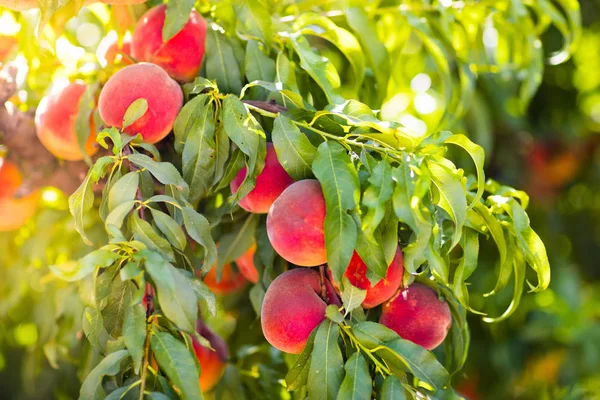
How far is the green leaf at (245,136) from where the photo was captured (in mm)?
901

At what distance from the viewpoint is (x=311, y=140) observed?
95cm

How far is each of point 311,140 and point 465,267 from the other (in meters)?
0.25

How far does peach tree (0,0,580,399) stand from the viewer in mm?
816

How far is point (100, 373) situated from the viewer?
2.62 ft

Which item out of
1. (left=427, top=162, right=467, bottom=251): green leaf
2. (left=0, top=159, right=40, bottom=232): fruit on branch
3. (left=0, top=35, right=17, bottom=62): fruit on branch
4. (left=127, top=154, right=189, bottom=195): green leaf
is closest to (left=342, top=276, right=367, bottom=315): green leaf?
(left=427, top=162, right=467, bottom=251): green leaf

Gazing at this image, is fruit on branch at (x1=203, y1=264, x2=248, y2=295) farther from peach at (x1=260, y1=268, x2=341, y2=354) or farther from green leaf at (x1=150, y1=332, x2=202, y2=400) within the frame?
green leaf at (x1=150, y1=332, x2=202, y2=400)

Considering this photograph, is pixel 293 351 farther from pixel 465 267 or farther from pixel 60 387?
pixel 60 387

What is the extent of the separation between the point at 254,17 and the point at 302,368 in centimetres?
50

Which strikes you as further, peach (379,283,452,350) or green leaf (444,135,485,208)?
peach (379,283,452,350)

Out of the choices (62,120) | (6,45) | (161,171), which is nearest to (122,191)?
(161,171)

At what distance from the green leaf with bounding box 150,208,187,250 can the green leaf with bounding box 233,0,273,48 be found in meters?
0.34

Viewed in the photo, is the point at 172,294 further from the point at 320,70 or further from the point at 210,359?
the point at 210,359

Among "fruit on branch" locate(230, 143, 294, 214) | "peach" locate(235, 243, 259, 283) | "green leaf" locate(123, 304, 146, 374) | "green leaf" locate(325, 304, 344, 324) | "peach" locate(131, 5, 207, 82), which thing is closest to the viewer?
"green leaf" locate(123, 304, 146, 374)

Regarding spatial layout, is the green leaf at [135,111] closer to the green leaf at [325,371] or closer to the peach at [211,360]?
the green leaf at [325,371]
